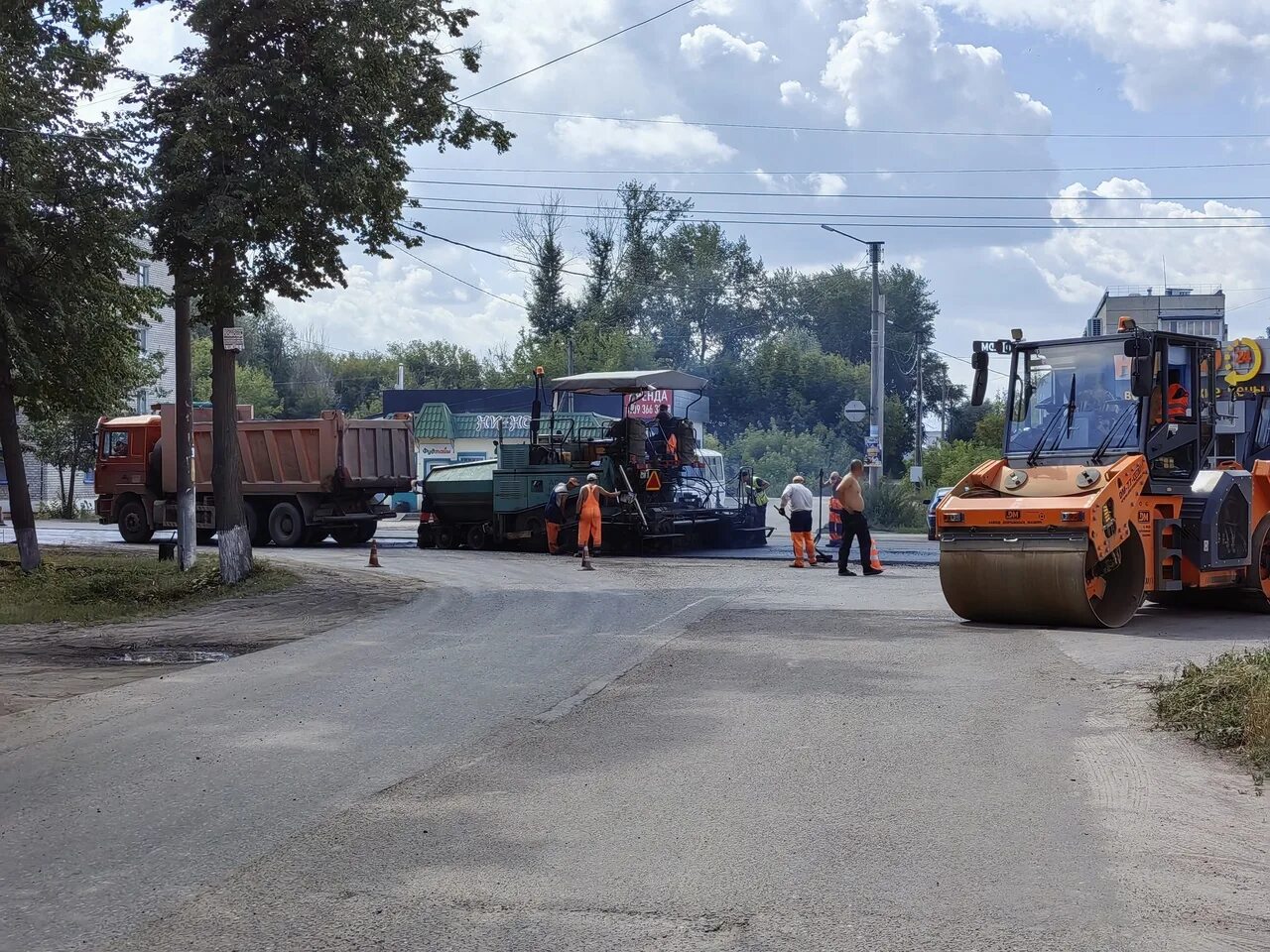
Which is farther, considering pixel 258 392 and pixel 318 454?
pixel 258 392

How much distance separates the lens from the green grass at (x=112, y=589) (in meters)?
16.5

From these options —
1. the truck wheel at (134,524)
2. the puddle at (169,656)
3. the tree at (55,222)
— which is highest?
the tree at (55,222)

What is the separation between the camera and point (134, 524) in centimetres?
3148

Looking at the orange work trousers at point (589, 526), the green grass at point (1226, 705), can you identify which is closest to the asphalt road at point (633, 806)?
the green grass at point (1226, 705)

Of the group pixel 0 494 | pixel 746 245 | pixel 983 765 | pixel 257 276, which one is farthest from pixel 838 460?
pixel 983 765

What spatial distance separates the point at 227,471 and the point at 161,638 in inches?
211

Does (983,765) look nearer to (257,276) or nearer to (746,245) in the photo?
(257,276)

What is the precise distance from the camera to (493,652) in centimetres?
1235

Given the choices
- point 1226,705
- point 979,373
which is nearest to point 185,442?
point 979,373

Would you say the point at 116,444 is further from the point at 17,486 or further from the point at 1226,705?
the point at 1226,705

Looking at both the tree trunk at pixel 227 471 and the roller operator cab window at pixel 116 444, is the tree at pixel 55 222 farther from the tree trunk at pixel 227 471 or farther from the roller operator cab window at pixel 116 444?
the roller operator cab window at pixel 116 444

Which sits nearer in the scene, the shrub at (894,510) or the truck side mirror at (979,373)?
the truck side mirror at (979,373)

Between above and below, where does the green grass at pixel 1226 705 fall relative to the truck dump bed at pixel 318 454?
below

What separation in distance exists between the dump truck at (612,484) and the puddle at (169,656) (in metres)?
12.7
